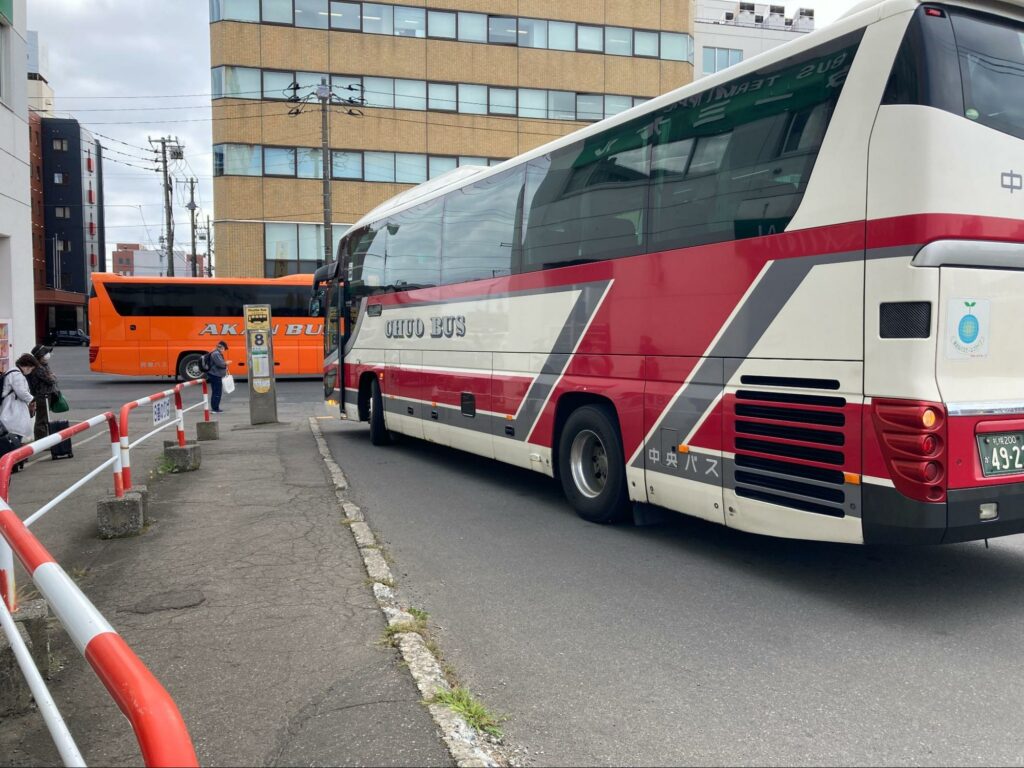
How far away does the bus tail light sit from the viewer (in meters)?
4.59

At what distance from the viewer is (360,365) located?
1388 cm

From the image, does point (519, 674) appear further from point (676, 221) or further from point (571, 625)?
point (676, 221)

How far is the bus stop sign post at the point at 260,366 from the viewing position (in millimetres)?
17047

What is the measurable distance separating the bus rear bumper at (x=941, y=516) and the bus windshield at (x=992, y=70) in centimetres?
216

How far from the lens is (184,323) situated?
92.4ft

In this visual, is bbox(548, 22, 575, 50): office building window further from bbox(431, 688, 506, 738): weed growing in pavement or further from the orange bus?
bbox(431, 688, 506, 738): weed growing in pavement

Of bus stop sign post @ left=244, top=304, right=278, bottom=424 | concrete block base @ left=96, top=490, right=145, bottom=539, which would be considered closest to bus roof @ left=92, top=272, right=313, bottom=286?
bus stop sign post @ left=244, top=304, right=278, bottom=424

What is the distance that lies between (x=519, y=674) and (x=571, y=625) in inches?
30.5

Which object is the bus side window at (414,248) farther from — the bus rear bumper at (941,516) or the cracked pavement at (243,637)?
the bus rear bumper at (941,516)

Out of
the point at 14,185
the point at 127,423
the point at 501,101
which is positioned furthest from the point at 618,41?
the point at 127,423

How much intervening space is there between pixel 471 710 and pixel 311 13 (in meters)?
36.2

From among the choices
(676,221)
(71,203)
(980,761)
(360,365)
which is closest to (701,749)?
(980,761)

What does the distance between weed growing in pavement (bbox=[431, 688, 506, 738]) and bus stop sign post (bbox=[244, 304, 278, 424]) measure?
1408 centimetres

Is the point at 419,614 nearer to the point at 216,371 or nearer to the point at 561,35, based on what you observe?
the point at 216,371
